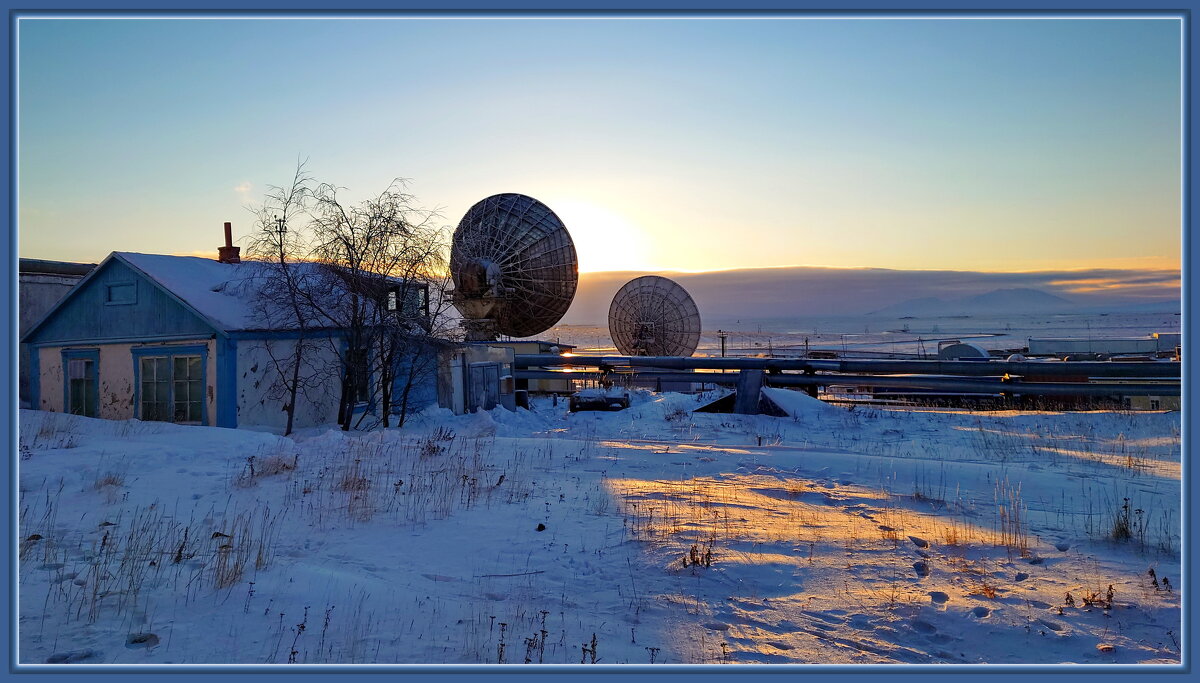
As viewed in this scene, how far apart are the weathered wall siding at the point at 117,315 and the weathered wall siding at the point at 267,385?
1.16 metres

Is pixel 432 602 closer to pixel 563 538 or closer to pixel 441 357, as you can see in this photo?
pixel 563 538

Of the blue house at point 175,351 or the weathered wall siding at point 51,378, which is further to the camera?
the weathered wall siding at point 51,378

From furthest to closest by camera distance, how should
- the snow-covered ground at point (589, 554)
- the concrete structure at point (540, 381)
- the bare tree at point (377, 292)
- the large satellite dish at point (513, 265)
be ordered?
the large satellite dish at point (513, 265), the concrete structure at point (540, 381), the bare tree at point (377, 292), the snow-covered ground at point (589, 554)

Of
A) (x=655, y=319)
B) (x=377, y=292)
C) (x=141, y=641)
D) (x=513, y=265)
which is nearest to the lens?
(x=141, y=641)

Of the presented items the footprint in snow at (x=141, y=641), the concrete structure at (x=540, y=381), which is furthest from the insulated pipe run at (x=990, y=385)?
the footprint in snow at (x=141, y=641)

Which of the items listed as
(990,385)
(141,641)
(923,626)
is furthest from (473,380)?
(923,626)

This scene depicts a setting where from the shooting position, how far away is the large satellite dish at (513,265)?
106 ft

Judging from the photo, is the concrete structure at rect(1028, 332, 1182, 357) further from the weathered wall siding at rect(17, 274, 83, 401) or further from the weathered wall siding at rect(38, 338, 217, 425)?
the weathered wall siding at rect(17, 274, 83, 401)

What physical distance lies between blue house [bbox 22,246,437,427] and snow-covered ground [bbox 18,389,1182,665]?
5325 millimetres

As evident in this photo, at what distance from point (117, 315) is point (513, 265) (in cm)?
1613

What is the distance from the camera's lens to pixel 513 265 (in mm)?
33719

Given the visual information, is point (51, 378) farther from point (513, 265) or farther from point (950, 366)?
point (950, 366)

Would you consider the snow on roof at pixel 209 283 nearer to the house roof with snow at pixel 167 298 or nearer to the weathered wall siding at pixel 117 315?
the house roof with snow at pixel 167 298
